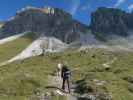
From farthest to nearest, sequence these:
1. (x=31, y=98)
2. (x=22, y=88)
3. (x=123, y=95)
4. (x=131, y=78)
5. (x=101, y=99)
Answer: (x=131, y=78)
(x=22, y=88)
(x=123, y=95)
(x=101, y=99)
(x=31, y=98)

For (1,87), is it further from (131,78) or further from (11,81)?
(131,78)

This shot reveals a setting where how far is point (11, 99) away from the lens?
2058 inches

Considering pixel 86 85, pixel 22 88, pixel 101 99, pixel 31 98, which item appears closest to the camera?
pixel 31 98

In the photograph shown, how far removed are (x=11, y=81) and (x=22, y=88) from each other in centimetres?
574

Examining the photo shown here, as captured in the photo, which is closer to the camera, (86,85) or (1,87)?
(1,87)

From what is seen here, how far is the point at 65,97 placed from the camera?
54344 millimetres

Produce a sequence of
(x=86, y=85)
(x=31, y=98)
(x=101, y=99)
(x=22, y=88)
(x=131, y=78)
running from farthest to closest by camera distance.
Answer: (x=131, y=78) → (x=86, y=85) → (x=22, y=88) → (x=101, y=99) → (x=31, y=98)

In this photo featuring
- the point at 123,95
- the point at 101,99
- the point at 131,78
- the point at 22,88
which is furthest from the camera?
the point at 131,78

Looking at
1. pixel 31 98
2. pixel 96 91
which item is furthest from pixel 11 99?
pixel 96 91

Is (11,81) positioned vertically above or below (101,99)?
above

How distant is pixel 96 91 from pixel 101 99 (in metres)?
8.07

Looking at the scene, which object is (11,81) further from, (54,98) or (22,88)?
(54,98)

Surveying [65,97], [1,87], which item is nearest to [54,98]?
[65,97]

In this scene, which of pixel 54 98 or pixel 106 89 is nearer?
pixel 54 98
